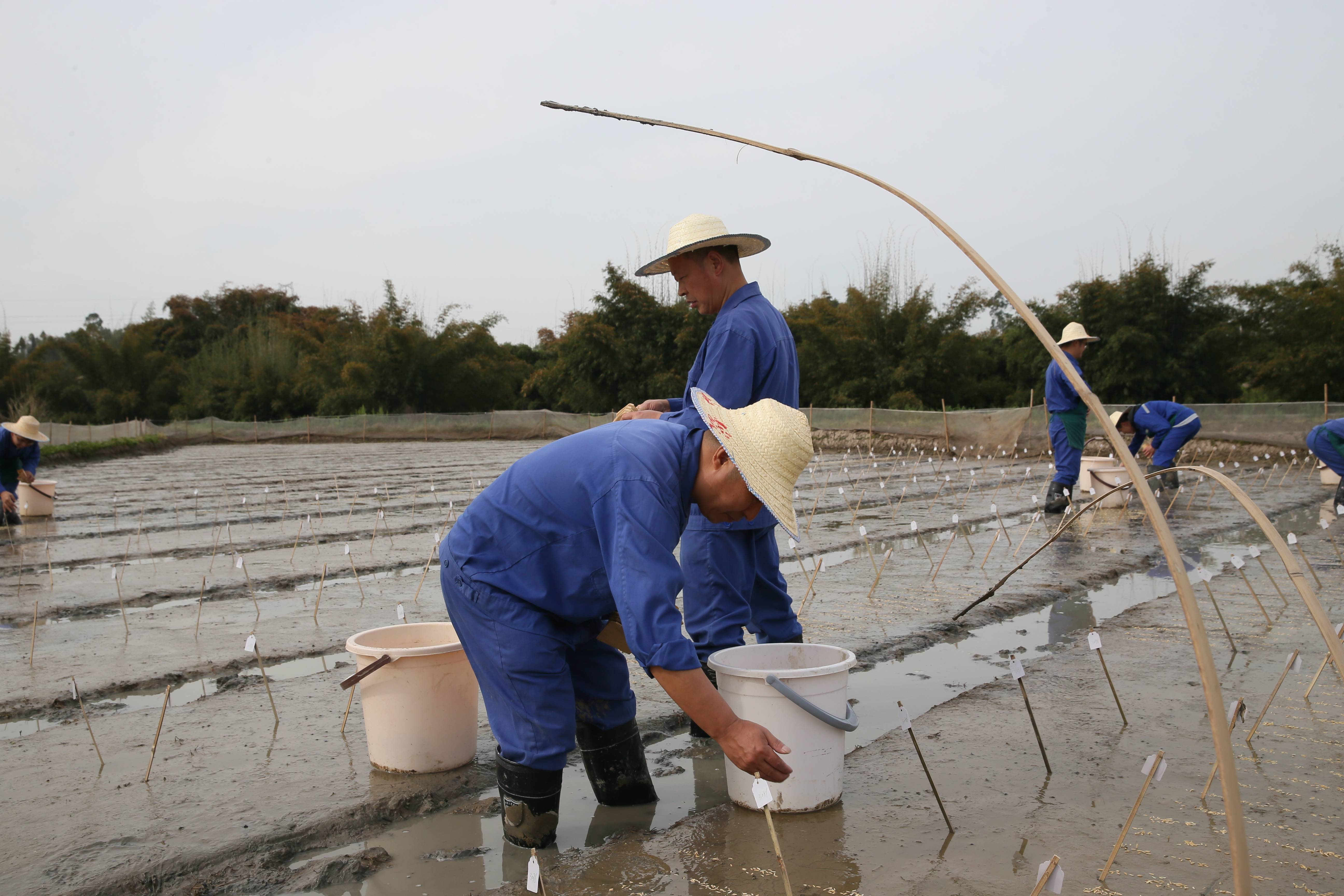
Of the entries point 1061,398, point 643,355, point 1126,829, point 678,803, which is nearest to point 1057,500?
point 1061,398

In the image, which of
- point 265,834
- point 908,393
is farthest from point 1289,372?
point 265,834

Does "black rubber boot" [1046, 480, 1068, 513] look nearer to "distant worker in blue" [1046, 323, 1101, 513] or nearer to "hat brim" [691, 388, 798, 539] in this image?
"distant worker in blue" [1046, 323, 1101, 513]

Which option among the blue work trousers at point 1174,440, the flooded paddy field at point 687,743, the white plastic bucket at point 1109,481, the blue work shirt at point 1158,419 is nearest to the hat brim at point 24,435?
the flooded paddy field at point 687,743

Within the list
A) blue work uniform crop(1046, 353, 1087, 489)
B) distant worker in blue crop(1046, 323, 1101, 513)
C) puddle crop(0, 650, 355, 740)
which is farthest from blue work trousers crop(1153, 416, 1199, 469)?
puddle crop(0, 650, 355, 740)

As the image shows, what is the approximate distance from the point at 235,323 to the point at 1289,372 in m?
43.3

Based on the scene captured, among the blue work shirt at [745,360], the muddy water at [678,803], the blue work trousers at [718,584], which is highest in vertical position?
the blue work shirt at [745,360]

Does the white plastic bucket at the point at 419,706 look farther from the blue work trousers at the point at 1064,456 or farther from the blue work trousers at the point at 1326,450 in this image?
the blue work trousers at the point at 1326,450

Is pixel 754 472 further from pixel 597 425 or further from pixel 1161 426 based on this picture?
pixel 597 425

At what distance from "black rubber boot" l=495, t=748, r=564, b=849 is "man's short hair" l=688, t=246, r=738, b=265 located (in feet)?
4.93

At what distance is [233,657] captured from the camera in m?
3.96

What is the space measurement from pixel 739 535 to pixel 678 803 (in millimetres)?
733

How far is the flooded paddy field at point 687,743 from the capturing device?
2.08 metres

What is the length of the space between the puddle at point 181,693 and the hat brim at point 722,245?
6.91 ft

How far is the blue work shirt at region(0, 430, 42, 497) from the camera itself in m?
8.04
